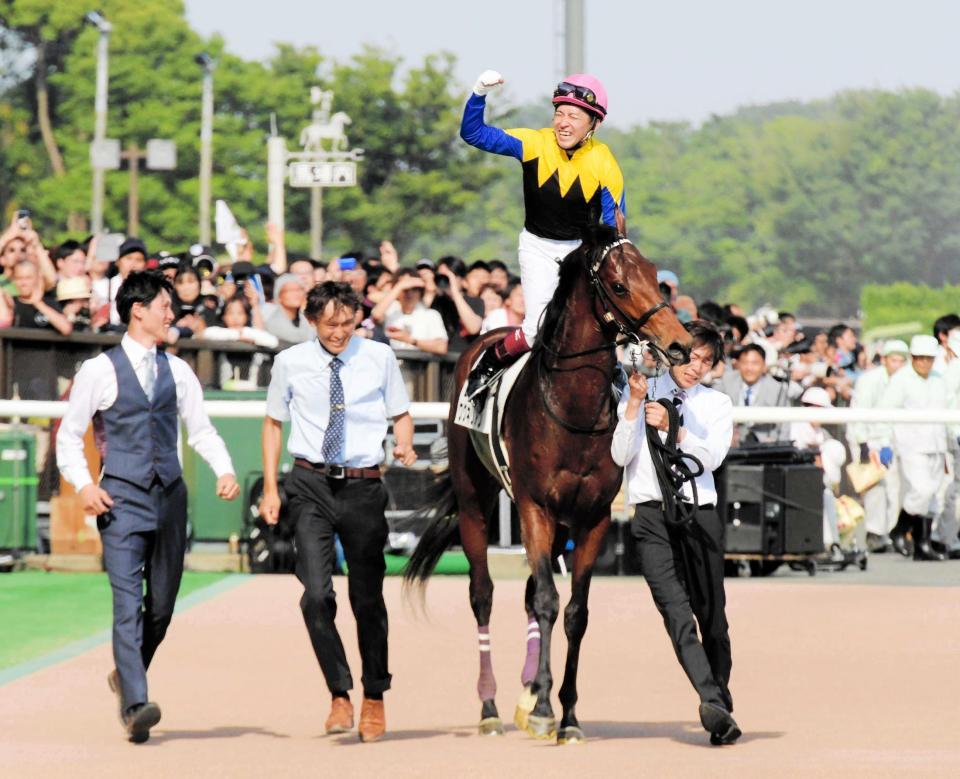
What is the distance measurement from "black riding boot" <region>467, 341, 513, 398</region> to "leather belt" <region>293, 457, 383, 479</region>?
3.19ft

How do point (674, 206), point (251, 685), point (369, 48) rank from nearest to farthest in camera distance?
point (251, 685) < point (369, 48) < point (674, 206)

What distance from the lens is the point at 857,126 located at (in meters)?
176

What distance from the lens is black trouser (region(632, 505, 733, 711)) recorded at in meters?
8.65

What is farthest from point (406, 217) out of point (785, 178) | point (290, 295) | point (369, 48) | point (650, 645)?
point (785, 178)

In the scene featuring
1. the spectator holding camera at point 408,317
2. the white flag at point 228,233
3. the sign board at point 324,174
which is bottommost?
the spectator holding camera at point 408,317

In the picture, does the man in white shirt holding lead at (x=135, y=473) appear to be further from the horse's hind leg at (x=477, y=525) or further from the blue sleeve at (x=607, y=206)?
the blue sleeve at (x=607, y=206)

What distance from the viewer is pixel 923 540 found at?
54.6ft

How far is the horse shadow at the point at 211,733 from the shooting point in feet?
28.6

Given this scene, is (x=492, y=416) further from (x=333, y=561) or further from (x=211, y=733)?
(x=211, y=733)

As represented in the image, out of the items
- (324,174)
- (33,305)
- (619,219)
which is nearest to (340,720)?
(619,219)

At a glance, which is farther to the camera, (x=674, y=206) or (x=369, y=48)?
(x=674, y=206)

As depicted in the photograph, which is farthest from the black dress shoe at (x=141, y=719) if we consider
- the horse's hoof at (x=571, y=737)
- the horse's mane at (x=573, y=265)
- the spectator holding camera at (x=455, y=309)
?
the spectator holding camera at (x=455, y=309)

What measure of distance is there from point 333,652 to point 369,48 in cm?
8670

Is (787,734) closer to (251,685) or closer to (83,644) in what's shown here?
(251,685)
